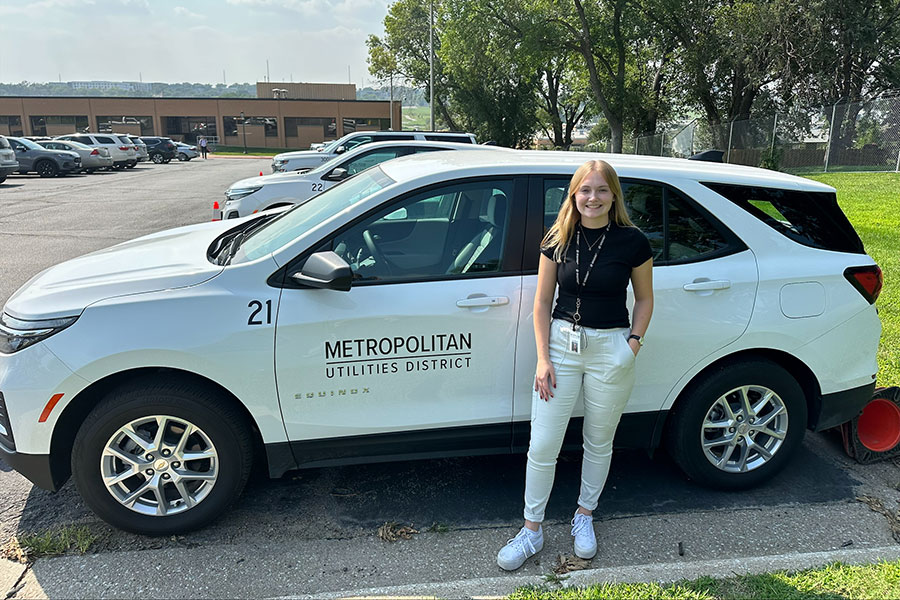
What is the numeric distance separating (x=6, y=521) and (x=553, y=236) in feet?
10.2

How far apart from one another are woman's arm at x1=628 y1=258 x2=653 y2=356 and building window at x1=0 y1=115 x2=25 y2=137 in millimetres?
81346

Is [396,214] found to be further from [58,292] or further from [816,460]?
[816,460]

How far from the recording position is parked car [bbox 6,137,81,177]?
2522 cm

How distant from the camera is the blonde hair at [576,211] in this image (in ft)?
9.09

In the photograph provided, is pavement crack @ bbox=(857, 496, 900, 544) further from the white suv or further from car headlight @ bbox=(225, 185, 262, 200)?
car headlight @ bbox=(225, 185, 262, 200)

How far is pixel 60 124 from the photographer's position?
225ft

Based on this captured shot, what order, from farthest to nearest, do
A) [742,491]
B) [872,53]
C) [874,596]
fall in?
[872,53] → [742,491] → [874,596]

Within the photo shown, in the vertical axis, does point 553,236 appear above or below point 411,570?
above

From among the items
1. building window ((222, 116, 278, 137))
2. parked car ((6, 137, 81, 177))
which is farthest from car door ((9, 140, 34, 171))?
building window ((222, 116, 278, 137))

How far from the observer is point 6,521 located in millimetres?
3357

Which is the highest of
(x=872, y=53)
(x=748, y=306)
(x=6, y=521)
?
(x=872, y=53)

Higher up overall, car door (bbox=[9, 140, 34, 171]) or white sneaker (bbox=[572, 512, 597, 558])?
car door (bbox=[9, 140, 34, 171])

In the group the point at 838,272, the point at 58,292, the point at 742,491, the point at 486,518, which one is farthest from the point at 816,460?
the point at 58,292

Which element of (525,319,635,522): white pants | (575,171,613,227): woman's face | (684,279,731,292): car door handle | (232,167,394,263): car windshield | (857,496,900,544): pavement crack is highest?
(575,171,613,227): woman's face
